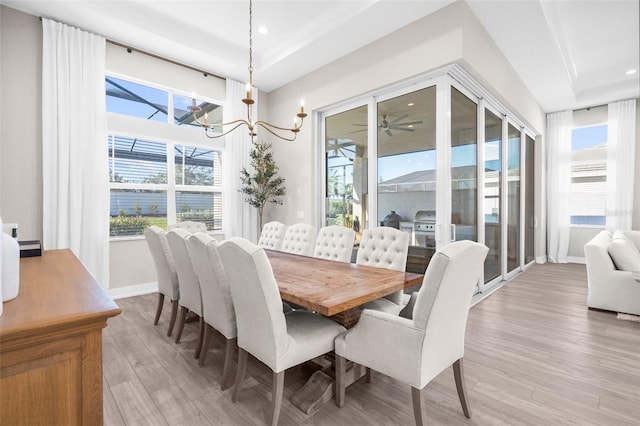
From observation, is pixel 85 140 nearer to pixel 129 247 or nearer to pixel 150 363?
pixel 129 247

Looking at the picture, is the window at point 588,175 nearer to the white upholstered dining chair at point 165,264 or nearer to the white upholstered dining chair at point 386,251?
the white upholstered dining chair at point 386,251

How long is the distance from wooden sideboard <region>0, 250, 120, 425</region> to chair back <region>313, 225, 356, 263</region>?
6.95 feet

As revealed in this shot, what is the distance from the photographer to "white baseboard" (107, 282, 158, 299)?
3984 mm

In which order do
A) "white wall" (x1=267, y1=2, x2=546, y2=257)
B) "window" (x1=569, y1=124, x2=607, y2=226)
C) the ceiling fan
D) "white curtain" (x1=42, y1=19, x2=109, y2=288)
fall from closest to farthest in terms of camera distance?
"white wall" (x1=267, y1=2, x2=546, y2=257)
"white curtain" (x1=42, y1=19, x2=109, y2=288)
the ceiling fan
"window" (x1=569, y1=124, x2=607, y2=226)

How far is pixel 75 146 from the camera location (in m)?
3.59

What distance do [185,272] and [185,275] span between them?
30 mm

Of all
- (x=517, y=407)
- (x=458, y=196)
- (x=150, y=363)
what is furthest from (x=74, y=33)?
(x=517, y=407)

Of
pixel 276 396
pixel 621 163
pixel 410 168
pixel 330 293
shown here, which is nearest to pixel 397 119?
pixel 410 168

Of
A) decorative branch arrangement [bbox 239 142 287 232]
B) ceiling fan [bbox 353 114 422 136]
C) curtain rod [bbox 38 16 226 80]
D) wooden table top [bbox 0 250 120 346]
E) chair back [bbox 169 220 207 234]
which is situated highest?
curtain rod [bbox 38 16 226 80]

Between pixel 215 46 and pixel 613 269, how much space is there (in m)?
5.68

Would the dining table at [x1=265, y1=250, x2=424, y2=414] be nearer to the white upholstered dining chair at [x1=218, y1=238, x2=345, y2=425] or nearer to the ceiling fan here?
the white upholstered dining chair at [x1=218, y1=238, x2=345, y2=425]

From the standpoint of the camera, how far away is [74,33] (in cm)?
355

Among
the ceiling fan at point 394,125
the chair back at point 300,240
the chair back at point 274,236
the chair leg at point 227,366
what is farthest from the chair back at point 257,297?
the ceiling fan at point 394,125

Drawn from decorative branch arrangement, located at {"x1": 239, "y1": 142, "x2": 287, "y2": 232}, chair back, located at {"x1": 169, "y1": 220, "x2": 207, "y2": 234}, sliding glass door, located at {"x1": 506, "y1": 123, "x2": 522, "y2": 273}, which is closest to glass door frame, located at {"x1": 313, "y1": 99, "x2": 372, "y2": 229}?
decorative branch arrangement, located at {"x1": 239, "y1": 142, "x2": 287, "y2": 232}
